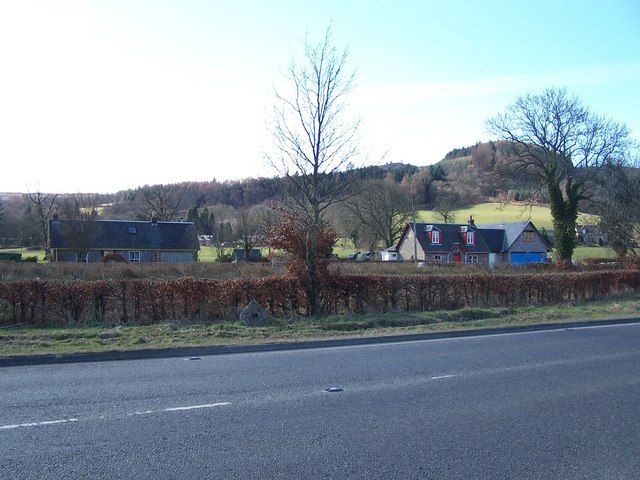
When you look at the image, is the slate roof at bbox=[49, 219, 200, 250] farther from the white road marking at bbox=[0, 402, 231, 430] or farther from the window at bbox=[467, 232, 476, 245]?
the white road marking at bbox=[0, 402, 231, 430]

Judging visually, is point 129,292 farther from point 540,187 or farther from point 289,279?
point 540,187

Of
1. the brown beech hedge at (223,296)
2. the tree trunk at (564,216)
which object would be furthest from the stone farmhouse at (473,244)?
the brown beech hedge at (223,296)

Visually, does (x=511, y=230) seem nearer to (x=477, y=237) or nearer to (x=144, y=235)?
(x=477, y=237)

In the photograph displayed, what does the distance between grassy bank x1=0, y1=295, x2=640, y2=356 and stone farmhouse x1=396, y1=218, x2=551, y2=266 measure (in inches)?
1843

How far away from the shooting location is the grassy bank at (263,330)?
12.6 m

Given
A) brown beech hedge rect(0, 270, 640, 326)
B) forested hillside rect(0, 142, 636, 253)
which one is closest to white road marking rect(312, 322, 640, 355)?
brown beech hedge rect(0, 270, 640, 326)

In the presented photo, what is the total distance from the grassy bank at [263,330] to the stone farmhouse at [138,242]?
46515 millimetres

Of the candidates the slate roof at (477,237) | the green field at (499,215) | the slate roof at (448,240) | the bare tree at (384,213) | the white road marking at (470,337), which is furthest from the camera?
the green field at (499,215)

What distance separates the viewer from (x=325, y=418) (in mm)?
7262

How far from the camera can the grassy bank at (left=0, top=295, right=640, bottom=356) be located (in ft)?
41.3

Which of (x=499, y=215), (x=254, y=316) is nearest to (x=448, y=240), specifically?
(x=499, y=215)

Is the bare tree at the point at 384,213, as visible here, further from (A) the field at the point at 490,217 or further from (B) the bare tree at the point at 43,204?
(B) the bare tree at the point at 43,204

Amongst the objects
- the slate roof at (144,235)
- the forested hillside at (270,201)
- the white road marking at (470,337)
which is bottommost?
the white road marking at (470,337)

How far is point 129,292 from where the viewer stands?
16.4 meters
